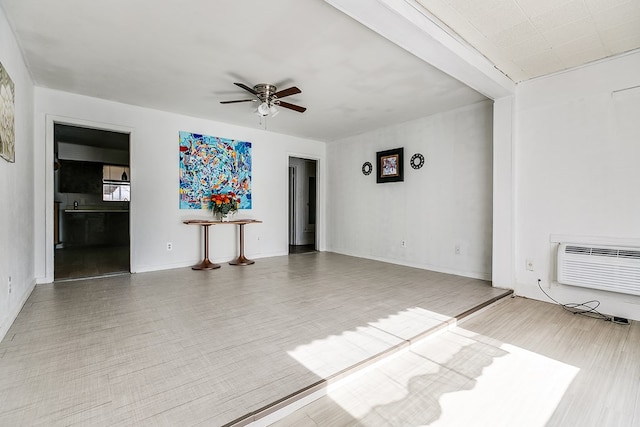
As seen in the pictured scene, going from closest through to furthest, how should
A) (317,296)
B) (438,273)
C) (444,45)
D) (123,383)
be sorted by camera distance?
(123,383) < (444,45) < (317,296) < (438,273)

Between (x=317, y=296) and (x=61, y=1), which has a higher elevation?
(x=61, y=1)

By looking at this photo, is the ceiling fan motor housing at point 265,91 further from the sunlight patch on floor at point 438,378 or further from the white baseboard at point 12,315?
the white baseboard at point 12,315

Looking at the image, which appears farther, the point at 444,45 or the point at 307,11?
the point at 444,45

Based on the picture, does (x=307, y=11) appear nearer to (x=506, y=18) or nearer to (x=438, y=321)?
(x=506, y=18)

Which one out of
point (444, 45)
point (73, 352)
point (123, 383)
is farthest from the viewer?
point (444, 45)

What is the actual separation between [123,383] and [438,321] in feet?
7.55

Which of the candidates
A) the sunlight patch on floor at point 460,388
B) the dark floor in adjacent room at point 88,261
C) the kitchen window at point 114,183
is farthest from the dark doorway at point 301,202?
the sunlight patch on floor at point 460,388

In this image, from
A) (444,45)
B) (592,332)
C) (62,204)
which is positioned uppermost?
(444,45)

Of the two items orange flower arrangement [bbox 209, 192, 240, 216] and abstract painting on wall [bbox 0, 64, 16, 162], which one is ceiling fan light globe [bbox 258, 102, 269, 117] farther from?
abstract painting on wall [bbox 0, 64, 16, 162]

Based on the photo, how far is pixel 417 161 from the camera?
491cm

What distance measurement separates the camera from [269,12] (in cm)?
224

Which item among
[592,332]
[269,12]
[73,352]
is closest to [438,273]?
[592,332]

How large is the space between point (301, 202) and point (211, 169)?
2.87m

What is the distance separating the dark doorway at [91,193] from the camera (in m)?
6.58
